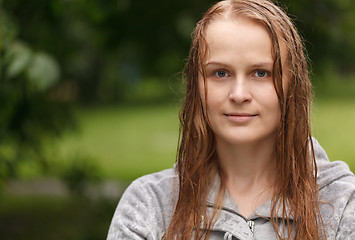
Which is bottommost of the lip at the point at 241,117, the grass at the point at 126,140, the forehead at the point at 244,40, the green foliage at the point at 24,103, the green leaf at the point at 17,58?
the grass at the point at 126,140

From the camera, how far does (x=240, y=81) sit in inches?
77.3

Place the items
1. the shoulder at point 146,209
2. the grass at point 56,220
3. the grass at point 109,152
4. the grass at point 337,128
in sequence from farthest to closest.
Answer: the grass at point 337,128, the grass at point 109,152, the grass at point 56,220, the shoulder at point 146,209

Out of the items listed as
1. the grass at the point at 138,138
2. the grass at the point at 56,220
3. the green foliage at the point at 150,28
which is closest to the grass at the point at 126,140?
the grass at the point at 138,138

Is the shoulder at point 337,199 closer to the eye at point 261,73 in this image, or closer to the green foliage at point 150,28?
the eye at point 261,73

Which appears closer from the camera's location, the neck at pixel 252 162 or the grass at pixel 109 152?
the neck at pixel 252 162

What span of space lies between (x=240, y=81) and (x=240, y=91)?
0.03 m

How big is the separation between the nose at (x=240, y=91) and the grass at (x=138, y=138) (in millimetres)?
3387

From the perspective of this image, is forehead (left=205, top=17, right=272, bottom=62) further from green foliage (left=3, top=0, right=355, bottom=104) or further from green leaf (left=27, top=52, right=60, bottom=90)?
green foliage (left=3, top=0, right=355, bottom=104)

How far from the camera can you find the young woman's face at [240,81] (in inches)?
76.8

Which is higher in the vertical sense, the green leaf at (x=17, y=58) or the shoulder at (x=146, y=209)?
the green leaf at (x=17, y=58)

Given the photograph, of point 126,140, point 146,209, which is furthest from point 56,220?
point 126,140

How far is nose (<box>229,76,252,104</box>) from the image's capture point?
1.95 metres

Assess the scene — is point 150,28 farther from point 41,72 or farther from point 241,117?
point 241,117

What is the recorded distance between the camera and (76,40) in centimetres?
617
